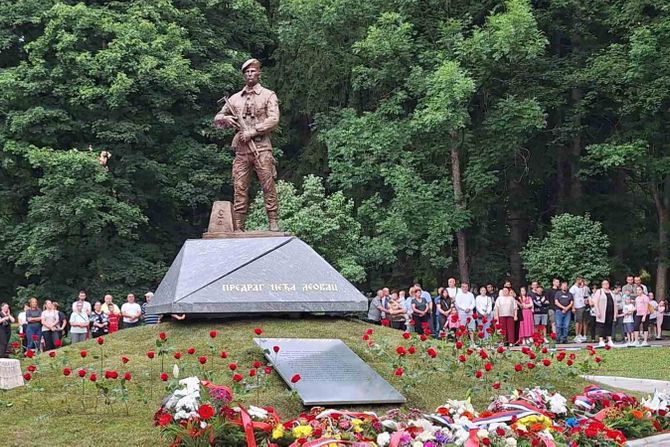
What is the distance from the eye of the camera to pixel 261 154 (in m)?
14.3

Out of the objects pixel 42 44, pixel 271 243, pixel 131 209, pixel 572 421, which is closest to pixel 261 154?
pixel 271 243

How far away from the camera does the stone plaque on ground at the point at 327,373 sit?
9039mm

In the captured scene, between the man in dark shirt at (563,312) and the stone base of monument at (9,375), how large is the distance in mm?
14994

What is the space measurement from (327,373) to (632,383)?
4.96 m

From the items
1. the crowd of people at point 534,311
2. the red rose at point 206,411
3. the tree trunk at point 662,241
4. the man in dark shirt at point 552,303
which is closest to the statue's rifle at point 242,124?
the crowd of people at point 534,311

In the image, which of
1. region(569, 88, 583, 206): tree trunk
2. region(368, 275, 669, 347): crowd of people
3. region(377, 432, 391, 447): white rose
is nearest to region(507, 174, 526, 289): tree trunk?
region(569, 88, 583, 206): tree trunk

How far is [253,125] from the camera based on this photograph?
14.3 meters

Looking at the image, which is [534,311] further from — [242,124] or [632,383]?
[242,124]

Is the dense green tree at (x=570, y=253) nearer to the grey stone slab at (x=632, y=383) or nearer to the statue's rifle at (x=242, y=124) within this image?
the grey stone slab at (x=632, y=383)


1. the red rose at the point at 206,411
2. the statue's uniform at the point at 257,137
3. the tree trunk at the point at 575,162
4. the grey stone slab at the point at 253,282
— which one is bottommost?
the red rose at the point at 206,411

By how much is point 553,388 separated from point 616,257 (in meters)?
19.8

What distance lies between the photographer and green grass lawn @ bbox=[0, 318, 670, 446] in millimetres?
8094

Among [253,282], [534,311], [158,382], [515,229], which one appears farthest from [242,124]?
[515,229]

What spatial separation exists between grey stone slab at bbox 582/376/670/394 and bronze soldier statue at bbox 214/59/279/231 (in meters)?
4.94
